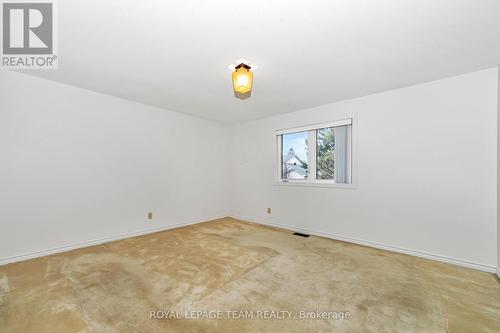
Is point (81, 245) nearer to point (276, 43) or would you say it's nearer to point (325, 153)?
point (276, 43)

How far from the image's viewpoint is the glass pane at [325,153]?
374 centimetres

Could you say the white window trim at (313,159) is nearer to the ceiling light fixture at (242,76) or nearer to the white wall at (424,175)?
the white wall at (424,175)

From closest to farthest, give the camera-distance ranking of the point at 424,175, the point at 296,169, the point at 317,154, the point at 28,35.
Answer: the point at 28,35 → the point at 424,175 → the point at 317,154 → the point at 296,169

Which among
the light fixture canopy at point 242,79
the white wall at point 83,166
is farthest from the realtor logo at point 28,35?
the light fixture canopy at point 242,79

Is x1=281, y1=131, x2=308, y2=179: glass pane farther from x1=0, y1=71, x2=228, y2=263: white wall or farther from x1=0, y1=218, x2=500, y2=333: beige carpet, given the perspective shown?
x1=0, y1=71, x2=228, y2=263: white wall

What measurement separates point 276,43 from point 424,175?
2643 millimetres

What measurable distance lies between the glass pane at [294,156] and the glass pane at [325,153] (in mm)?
265

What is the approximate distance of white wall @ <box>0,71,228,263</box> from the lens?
2566 mm

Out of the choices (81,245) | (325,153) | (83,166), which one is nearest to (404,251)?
(325,153)

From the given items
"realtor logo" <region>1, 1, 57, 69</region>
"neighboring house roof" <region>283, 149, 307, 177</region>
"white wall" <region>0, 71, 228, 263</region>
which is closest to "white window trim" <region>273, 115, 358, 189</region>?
"neighboring house roof" <region>283, 149, 307, 177</region>

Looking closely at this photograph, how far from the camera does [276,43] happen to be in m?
1.94

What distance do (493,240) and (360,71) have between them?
254 centimetres

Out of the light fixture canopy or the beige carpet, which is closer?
the beige carpet

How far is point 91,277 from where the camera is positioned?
2180 millimetres
